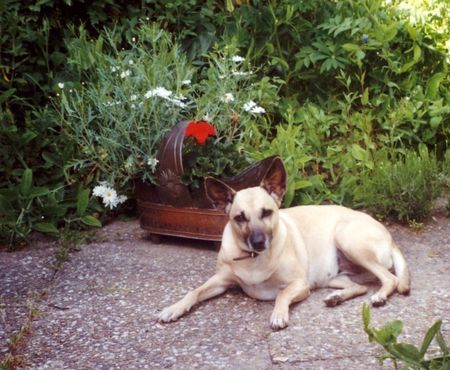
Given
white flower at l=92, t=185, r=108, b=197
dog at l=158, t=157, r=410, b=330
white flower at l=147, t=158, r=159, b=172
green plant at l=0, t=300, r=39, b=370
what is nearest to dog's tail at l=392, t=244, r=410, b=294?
dog at l=158, t=157, r=410, b=330

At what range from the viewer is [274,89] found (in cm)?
612

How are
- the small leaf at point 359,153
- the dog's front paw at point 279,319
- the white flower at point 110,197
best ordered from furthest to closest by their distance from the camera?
the small leaf at point 359,153, the white flower at point 110,197, the dog's front paw at point 279,319

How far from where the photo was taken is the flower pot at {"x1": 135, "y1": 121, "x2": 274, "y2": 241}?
15.2ft

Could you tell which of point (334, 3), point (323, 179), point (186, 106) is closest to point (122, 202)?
point (186, 106)

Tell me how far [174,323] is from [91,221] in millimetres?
1669

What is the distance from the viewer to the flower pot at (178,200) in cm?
462

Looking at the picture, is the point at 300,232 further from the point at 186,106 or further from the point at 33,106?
the point at 33,106

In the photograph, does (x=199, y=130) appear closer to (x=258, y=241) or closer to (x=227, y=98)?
(x=227, y=98)

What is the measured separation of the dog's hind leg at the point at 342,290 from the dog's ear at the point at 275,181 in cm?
60

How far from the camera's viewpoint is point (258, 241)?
3740 mm

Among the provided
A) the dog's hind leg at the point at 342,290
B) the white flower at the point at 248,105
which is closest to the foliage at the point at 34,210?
the white flower at the point at 248,105

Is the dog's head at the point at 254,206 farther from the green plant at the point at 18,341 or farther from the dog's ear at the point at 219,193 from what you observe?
the green plant at the point at 18,341

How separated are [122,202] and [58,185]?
1.68 ft

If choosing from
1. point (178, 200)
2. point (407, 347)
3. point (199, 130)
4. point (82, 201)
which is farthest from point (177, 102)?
point (407, 347)
